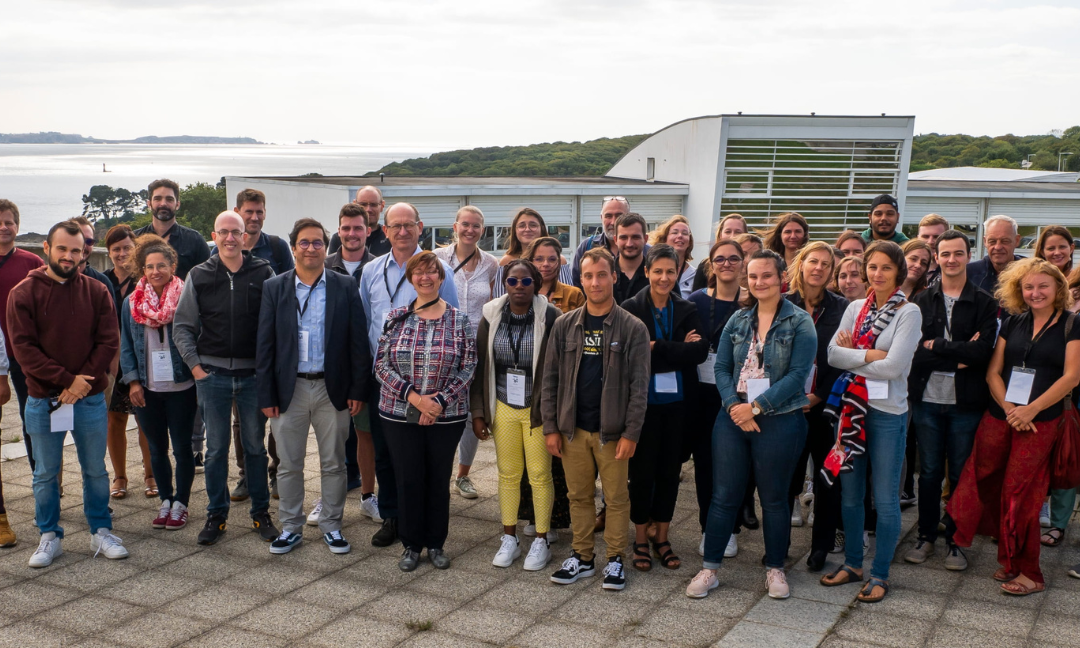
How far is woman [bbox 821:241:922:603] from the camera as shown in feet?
13.9

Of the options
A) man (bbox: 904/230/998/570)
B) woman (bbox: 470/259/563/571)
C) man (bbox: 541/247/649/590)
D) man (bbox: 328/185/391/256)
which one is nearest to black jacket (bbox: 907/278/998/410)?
man (bbox: 904/230/998/570)

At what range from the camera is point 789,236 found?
604 centimetres

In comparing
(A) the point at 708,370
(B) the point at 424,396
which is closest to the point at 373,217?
(B) the point at 424,396

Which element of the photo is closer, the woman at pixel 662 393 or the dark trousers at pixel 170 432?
the woman at pixel 662 393

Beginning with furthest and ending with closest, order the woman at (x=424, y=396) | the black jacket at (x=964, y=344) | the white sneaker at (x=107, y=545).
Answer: the white sneaker at (x=107, y=545) < the woman at (x=424, y=396) < the black jacket at (x=964, y=344)

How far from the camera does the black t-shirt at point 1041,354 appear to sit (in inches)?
171

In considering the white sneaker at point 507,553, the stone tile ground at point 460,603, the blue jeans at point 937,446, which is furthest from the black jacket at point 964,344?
the white sneaker at point 507,553

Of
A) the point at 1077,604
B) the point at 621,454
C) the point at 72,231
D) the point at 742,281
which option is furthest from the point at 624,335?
the point at 72,231

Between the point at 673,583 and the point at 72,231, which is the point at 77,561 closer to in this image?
the point at 72,231

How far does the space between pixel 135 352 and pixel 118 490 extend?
120cm

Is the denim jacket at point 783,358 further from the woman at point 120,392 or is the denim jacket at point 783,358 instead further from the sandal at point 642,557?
the woman at point 120,392

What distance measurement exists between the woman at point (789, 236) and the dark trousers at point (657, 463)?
1.94m

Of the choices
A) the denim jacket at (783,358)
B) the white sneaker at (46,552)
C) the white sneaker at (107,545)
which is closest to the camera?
the denim jacket at (783,358)

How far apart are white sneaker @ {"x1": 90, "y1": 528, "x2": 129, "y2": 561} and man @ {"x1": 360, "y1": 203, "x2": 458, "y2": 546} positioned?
1416 mm
